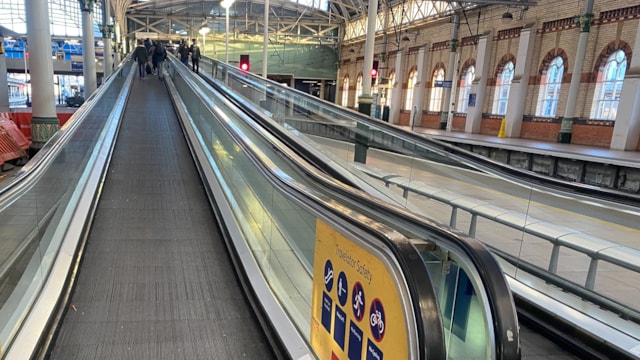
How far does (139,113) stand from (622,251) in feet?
35.3

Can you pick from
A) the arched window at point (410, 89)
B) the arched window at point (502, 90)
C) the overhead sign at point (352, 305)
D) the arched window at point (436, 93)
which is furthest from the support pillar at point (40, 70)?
the arched window at point (410, 89)

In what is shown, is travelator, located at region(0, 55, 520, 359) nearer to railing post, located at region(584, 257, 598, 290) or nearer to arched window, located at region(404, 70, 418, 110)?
railing post, located at region(584, 257, 598, 290)

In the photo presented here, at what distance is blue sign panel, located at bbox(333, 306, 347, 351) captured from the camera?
193 centimetres

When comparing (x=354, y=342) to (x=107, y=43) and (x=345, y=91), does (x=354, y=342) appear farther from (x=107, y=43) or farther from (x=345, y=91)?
(x=345, y=91)

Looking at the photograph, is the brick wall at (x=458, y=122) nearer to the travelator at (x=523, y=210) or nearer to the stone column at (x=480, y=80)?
the stone column at (x=480, y=80)

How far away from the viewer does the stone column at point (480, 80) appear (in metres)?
21.0

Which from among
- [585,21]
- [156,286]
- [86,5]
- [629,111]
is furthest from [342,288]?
[585,21]

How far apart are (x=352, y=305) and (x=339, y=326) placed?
0.21 meters

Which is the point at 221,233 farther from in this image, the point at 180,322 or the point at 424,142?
the point at 424,142

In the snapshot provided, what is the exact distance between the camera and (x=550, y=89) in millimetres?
17766

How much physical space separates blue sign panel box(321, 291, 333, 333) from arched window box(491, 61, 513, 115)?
1983 cm

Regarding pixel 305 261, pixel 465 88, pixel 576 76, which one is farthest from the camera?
pixel 465 88

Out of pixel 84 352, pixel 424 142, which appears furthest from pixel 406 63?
pixel 84 352

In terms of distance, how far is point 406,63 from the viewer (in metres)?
28.8
